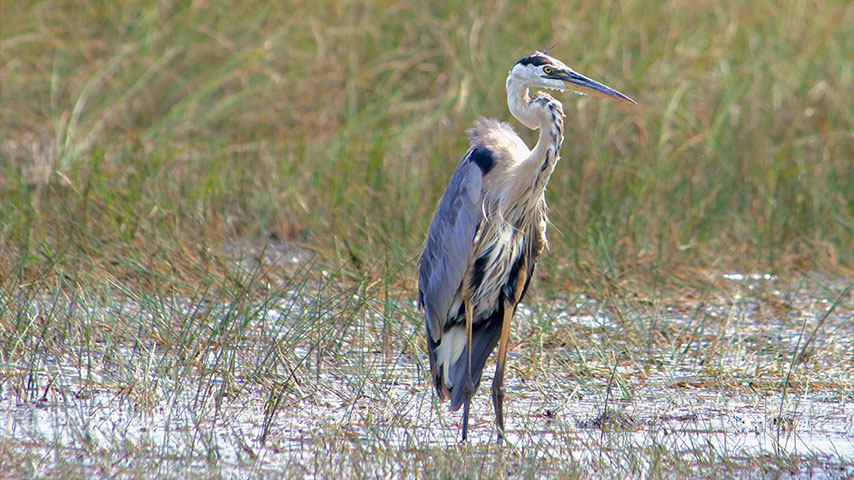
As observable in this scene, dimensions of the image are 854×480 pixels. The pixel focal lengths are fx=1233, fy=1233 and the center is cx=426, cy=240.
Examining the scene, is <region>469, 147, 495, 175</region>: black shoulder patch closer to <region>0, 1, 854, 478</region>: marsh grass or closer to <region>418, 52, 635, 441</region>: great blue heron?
<region>418, 52, 635, 441</region>: great blue heron

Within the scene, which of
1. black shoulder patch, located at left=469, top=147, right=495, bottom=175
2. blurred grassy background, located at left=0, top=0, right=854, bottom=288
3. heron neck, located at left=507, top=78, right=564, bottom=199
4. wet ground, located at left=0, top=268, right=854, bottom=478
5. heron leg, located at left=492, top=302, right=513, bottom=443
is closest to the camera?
wet ground, located at left=0, top=268, right=854, bottom=478

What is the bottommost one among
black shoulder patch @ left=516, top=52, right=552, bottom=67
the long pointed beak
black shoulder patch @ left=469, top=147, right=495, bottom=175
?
black shoulder patch @ left=469, top=147, right=495, bottom=175

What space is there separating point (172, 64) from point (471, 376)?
4911mm

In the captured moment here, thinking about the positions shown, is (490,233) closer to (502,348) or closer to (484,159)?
(484,159)

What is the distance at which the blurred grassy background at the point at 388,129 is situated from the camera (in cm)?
605

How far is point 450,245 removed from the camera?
4254 millimetres

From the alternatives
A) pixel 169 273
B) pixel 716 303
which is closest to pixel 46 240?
pixel 169 273

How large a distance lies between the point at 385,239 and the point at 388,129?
2144 mm

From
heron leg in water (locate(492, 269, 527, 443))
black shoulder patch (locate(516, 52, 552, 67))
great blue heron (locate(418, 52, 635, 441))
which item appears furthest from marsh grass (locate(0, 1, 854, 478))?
black shoulder patch (locate(516, 52, 552, 67))

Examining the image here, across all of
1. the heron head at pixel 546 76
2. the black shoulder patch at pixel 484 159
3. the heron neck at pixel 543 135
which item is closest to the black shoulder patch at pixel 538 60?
the heron head at pixel 546 76

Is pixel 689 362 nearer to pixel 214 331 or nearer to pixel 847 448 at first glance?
pixel 847 448

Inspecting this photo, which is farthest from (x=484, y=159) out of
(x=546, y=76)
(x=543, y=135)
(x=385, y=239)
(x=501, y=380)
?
(x=385, y=239)

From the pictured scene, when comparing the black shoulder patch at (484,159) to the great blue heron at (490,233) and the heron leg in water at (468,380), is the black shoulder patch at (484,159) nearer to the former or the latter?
the great blue heron at (490,233)

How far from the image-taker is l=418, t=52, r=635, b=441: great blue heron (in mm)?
4145
